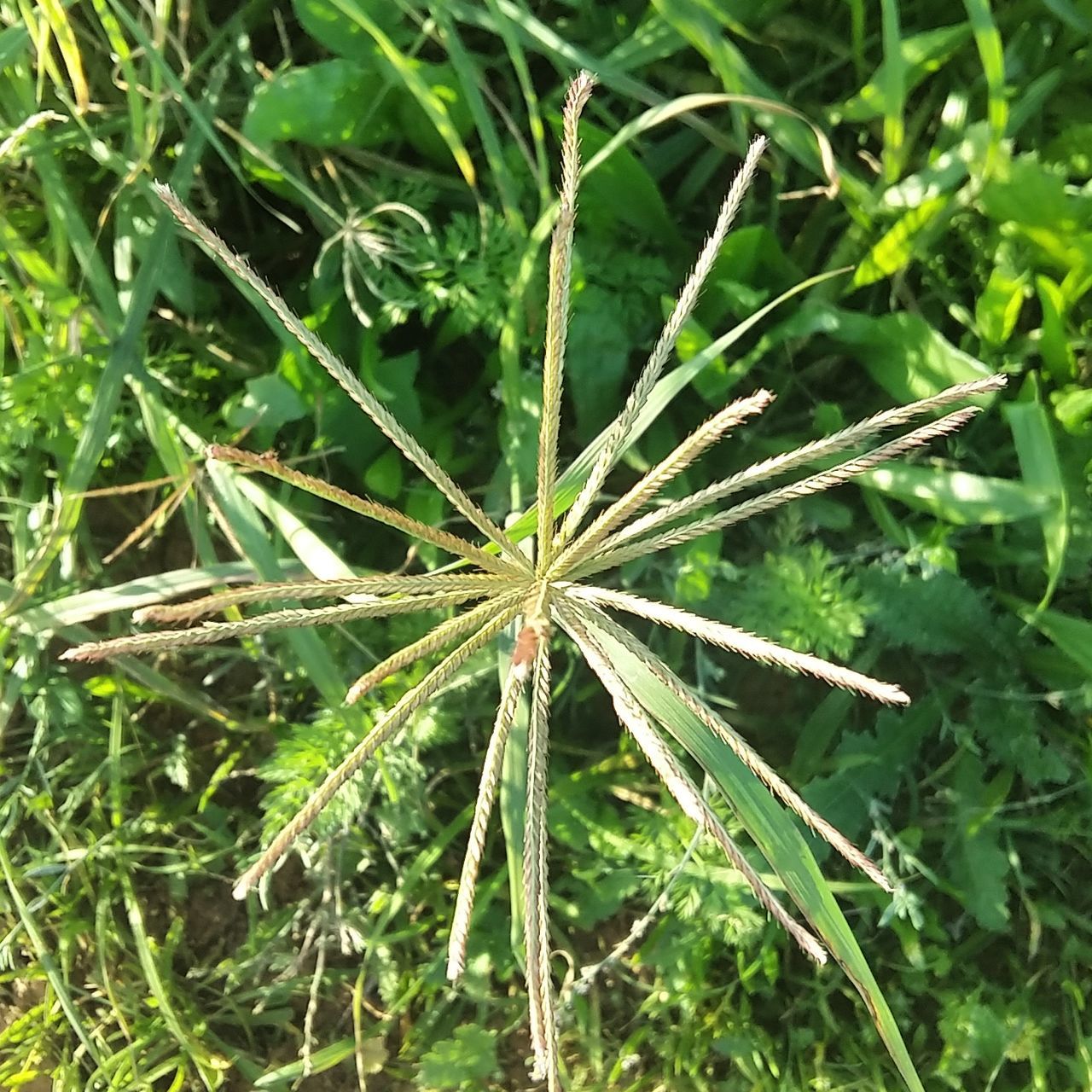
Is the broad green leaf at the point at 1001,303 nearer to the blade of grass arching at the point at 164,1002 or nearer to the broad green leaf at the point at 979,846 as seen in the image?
the broad green leaf at the point at 979,846

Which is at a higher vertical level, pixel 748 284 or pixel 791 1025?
pixel 748 284

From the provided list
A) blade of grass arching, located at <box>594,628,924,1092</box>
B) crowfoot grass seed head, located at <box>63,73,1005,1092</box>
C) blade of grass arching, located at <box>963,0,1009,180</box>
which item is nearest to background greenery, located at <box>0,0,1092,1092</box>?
blade of grass arching, located at <box>963,0,1009,180</box>

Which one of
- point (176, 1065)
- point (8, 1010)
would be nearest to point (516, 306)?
point (176, 1065)

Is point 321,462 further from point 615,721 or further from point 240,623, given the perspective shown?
point 240,623

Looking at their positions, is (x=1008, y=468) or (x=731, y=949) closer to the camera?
(x=1008, y=468)

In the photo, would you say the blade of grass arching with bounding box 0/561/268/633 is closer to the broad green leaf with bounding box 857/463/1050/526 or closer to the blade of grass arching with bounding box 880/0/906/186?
the broad green leaf with bounding box 857/463/1050/526

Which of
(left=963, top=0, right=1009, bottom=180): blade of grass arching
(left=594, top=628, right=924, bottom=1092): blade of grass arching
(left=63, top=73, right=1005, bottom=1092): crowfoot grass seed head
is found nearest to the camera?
(left=63, top=73, right=1005, bottom=1092): crowfoot grass seed head
